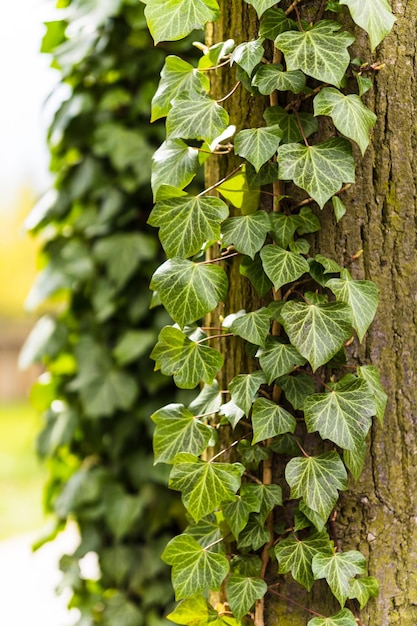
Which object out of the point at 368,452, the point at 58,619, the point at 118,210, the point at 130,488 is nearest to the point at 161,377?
the point at 130,488

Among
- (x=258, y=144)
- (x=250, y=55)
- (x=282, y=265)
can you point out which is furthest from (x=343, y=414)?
(x=250, y=55)

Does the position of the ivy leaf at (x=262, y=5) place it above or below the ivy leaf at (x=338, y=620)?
above

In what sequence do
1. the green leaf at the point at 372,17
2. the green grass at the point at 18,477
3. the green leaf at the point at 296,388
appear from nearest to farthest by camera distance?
1. the green leaf at the point at 372,17
2. the green leaf at the point at 296,388
3. the green grass at the point at 18,477

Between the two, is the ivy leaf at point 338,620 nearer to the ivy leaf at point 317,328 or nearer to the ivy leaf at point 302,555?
the ivy leaf at point 302,555

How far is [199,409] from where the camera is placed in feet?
2.97

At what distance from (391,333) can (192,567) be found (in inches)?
14.5

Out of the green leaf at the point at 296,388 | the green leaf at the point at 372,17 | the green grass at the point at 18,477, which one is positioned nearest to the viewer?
the green leaf at the point at 372,17

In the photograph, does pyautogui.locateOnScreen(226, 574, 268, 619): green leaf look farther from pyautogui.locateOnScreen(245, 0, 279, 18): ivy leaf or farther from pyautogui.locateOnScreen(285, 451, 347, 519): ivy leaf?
pyautogui.locateOnScreen(245, 0, 279, 18): ivy leaf

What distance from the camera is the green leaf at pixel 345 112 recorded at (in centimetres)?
73

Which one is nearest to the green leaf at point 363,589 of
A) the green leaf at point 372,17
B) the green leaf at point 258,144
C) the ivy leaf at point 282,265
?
the ivy leaf at point 282,265

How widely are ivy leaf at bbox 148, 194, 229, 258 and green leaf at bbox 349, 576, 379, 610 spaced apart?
0.43 meters

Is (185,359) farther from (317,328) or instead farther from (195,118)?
(195,118)

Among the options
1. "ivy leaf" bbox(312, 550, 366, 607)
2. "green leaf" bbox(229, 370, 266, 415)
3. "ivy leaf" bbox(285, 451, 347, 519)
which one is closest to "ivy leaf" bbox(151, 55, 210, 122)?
"green leaf" bbox(229, 370, 266, 415)

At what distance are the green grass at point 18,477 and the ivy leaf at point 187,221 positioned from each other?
271 cm
